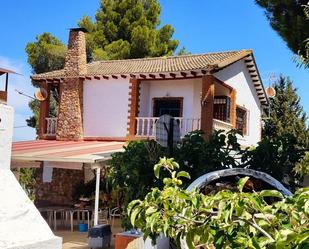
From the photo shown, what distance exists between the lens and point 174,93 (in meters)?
25.7

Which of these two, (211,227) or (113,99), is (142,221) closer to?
(211,227)

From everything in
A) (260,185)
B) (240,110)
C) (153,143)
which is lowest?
(260,185)

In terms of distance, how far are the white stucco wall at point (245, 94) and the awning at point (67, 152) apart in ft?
25.6

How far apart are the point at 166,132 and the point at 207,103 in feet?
25.4

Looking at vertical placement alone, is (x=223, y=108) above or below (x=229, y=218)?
above

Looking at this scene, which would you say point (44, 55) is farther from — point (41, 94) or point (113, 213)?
point (113, 213)

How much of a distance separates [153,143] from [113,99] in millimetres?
12165

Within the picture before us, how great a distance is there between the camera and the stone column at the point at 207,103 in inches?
902

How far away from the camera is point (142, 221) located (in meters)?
4.03

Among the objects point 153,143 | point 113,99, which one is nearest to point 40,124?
point 113,99

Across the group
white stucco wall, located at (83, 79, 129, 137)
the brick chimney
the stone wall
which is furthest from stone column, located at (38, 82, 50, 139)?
white stucco wall, located at (83, 79, 129, 137)

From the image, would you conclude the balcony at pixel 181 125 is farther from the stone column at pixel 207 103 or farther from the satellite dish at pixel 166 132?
the satellite dish at pixel 166 132

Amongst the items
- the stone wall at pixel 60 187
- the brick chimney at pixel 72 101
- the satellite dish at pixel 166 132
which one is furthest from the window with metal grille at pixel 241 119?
the satellite dish at pixel 166 132


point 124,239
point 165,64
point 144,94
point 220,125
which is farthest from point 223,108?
point 124,239
